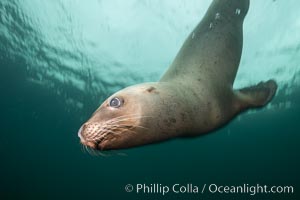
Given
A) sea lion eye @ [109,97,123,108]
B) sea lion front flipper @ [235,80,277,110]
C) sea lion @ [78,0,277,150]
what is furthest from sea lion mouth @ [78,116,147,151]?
sea lion front flipper @ [235,80,277,110]

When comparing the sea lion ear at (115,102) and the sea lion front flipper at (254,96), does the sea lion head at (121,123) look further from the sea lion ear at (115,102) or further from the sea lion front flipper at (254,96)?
the sea lion front flipper at (254,96)

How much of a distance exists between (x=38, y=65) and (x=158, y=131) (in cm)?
1796

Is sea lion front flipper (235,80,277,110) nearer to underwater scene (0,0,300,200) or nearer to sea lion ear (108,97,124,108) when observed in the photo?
underwater scene (0,0,300,200)

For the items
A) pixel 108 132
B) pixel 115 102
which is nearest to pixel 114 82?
pixel 115 102

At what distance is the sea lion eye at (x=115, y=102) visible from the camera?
103 inches

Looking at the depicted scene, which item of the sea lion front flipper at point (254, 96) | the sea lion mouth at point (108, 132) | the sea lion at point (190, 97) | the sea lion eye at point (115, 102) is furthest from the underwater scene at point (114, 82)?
the sea lion front flipper at point (254, 96)

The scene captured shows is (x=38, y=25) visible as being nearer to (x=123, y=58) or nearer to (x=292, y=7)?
(x=123, y=58)

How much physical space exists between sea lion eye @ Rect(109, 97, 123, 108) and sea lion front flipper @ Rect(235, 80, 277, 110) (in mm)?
2399

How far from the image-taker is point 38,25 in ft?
46.0

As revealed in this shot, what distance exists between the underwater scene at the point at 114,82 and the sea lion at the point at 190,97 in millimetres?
256

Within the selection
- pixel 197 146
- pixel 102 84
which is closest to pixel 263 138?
pixel 197 146

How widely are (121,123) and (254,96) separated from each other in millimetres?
2970

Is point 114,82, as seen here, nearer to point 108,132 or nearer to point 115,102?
point 115,102

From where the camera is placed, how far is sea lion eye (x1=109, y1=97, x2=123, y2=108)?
2.60 m
